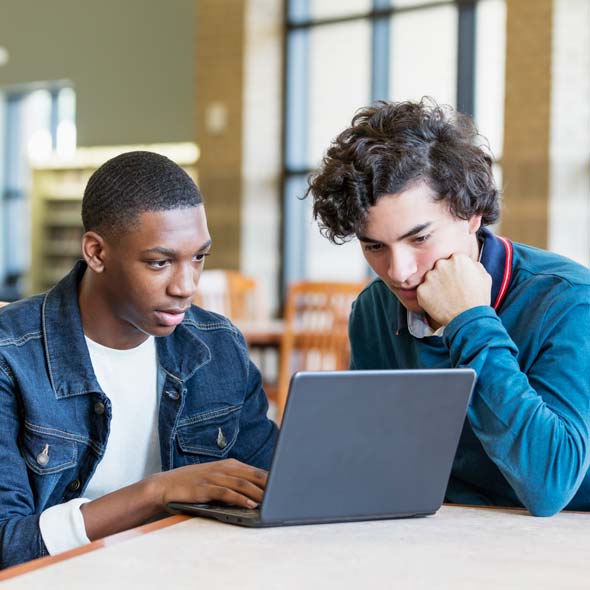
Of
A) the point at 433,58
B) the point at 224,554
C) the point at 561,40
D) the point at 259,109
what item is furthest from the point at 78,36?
the point at 224,554

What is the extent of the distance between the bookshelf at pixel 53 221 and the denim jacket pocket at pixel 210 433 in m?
7.57

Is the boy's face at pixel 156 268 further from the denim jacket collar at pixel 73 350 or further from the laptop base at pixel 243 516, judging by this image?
the laptop base at pixel 243 516

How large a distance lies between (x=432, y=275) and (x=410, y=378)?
1.06 ft

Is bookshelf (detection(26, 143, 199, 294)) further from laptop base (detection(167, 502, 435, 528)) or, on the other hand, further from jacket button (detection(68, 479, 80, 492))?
laptop base (detection(167, 502, 435, 528))

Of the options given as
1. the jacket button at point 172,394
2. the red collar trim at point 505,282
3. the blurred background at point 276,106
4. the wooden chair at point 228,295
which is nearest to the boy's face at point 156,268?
the jacket button at point 172,394

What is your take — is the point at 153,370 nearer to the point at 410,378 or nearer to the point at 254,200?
the point at 410,378

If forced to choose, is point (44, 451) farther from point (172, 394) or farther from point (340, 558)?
point (340, 558)

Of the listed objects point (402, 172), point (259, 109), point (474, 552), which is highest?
point (259, 109)

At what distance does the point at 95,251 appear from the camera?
4.98ft

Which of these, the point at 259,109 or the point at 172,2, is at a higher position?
the point at 172,2

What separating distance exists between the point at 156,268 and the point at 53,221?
26.8 feet

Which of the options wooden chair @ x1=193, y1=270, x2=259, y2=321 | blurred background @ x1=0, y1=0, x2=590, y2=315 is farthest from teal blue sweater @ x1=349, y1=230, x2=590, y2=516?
wooden chair @ x1=193, y1=270, x2=259, y2=321

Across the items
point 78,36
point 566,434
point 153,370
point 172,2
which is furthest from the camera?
point 78,36

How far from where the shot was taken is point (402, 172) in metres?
1.47
